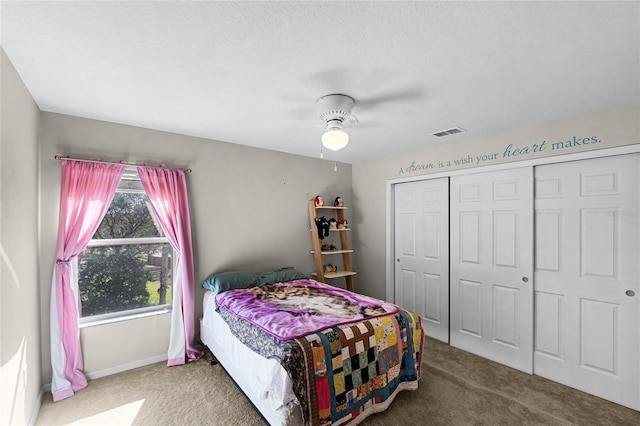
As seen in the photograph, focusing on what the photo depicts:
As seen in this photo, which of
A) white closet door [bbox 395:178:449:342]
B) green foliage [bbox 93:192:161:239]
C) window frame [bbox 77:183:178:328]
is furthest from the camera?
white closet door [bbox 395:178:449:342]

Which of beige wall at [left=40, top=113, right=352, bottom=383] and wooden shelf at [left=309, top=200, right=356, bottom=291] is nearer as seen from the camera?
beige wall at [left=40, top=113, right=352, bottom=383]

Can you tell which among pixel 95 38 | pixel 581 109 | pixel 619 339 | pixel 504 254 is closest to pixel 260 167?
pixel 95 38

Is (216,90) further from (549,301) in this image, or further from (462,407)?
(549,301)

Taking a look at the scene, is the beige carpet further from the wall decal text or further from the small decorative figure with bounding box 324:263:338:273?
the wall decal text

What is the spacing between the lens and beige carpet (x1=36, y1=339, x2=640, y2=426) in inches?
85.7

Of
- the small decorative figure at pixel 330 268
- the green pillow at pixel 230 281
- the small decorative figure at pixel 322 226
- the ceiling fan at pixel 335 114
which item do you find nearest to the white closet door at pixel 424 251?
the small decorative figure at pixel 330 268

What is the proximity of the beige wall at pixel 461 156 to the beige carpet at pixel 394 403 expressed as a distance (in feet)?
6.11

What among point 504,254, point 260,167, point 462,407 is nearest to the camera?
point 462,407

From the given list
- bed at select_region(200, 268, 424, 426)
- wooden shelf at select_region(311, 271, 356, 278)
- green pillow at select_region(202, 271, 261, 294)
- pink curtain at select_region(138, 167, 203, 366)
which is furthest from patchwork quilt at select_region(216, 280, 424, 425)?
wooden shelf at select_region(311, 271, 356, 278)

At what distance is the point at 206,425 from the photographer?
2104mm

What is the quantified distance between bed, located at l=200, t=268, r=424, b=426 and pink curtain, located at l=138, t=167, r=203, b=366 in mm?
285

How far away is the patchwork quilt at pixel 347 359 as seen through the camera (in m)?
1.89

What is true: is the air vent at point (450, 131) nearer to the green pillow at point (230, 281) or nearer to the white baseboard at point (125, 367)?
the green pillow at point (230, 281)

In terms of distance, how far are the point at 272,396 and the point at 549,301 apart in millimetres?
2667
